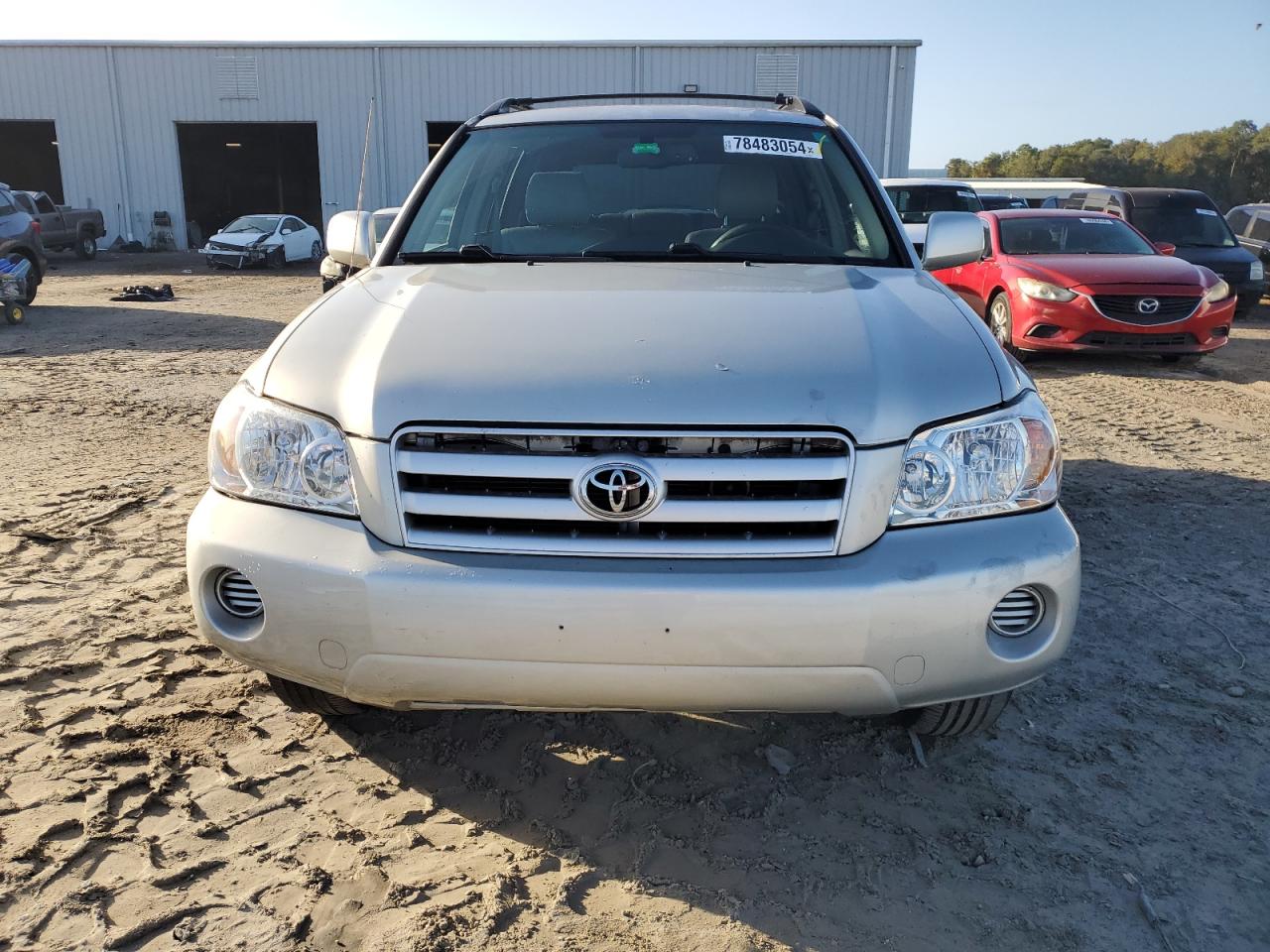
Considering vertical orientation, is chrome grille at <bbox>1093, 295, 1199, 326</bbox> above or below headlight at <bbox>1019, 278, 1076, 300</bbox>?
below

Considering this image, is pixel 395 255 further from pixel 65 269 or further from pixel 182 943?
pixel 65 269

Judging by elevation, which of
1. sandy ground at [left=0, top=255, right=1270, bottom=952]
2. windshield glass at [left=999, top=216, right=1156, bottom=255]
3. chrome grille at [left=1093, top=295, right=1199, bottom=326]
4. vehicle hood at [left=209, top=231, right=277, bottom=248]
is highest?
windshield glass at [left=999, top=216, right=1156, bottom=255]

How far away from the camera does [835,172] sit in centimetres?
361

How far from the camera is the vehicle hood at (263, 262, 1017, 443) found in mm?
2107

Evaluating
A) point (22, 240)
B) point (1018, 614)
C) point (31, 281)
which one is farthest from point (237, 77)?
point (1018, 614)

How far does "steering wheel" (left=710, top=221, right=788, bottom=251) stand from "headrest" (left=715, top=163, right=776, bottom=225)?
6 centimetres

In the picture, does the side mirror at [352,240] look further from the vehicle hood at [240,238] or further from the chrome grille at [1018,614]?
the vehicle hood at [240,238]

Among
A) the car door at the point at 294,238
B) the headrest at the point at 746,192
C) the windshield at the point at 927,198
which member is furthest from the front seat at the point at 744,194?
the car door at the point at 294,238

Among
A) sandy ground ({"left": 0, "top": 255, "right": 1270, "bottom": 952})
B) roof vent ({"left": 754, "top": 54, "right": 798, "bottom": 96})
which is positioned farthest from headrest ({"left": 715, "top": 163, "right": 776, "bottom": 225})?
roof vent ({"left": 754, "top": 54, "right": 798, "bottom": 96})

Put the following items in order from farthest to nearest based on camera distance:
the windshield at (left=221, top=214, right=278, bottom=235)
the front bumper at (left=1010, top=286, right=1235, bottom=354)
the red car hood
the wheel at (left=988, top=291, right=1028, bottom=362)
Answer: the windshield at (left=221, top=214, right=278, bottom=235) < the wheel at (left=988, top=291, right=1028, bottom=362) < the red car hood < the front bumper at (left=1010, top=286, right=1235, bottom=354)

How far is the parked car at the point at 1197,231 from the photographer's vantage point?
13039 mm

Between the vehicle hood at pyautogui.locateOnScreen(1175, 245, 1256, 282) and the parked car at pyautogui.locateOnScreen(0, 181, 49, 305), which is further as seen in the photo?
the vehicle hood at pyautogui.locateOnScreen(1175, 245, 1256, 282)

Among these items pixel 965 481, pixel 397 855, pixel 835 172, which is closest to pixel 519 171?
pixel 835 172

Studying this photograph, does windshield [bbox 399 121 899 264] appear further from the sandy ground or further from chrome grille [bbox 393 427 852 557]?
the sandy ground
